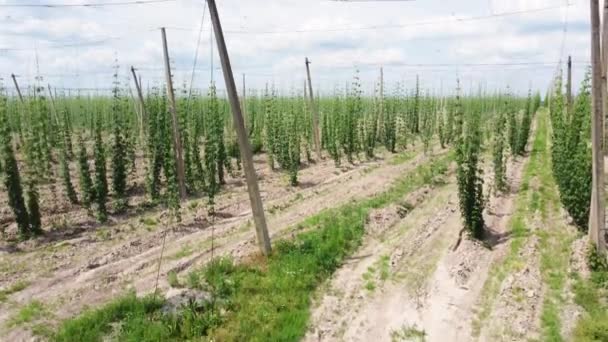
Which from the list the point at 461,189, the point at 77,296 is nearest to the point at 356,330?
the point at 461,189

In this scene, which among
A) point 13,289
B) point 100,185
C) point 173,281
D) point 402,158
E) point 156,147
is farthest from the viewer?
point 402,158

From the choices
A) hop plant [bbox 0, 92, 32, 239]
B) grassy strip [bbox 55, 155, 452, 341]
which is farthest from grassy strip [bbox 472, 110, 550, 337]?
hop plant [bbox 0, 92, 32, 239]

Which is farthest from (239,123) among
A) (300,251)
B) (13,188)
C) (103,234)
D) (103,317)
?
(13,188)

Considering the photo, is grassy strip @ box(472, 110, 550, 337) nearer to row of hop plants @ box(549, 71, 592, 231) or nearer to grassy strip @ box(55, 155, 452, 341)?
row of hop plants @ box(549, 71, 592, 231)

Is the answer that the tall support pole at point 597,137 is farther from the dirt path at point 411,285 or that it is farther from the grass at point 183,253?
the grass at point 183,253

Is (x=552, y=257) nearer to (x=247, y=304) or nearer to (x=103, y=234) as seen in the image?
(x=247, y=304)

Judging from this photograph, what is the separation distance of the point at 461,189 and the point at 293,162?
779cm

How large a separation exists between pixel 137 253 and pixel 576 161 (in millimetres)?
9806

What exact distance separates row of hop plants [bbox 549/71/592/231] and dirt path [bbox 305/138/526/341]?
5.17 feet

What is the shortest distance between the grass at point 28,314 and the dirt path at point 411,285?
4289 mm

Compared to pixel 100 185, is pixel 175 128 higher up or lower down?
higher up

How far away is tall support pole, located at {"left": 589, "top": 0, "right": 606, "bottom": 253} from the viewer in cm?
792

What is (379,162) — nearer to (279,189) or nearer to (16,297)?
(279,189)

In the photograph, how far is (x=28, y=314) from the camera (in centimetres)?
751
